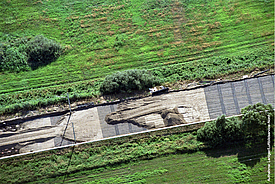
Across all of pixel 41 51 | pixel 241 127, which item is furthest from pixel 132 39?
pixel 241 127

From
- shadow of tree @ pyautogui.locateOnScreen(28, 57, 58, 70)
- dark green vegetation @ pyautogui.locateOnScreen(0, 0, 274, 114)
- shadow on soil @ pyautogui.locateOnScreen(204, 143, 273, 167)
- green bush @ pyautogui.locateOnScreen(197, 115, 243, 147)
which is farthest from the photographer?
shadow of tree @ pyautogui.locateOnScreen(28, 57, 58, 70)

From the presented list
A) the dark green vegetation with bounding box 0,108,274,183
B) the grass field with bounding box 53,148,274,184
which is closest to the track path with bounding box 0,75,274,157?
the dark green vegetation with bounding box 0,108,274,183

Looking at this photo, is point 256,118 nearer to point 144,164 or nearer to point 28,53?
point 144,164

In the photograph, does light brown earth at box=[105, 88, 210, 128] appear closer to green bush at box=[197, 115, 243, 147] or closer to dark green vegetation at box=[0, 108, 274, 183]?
green bush at box=[197, 115, 243, 147]

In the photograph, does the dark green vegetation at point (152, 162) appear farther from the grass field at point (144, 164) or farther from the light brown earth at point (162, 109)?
the light brown earth at point (162, 109)

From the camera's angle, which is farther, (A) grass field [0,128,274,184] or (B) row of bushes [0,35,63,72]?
(B) row of bushes [0,35,63,72]

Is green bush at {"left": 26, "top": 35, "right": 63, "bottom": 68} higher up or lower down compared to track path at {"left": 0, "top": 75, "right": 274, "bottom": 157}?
higher up
